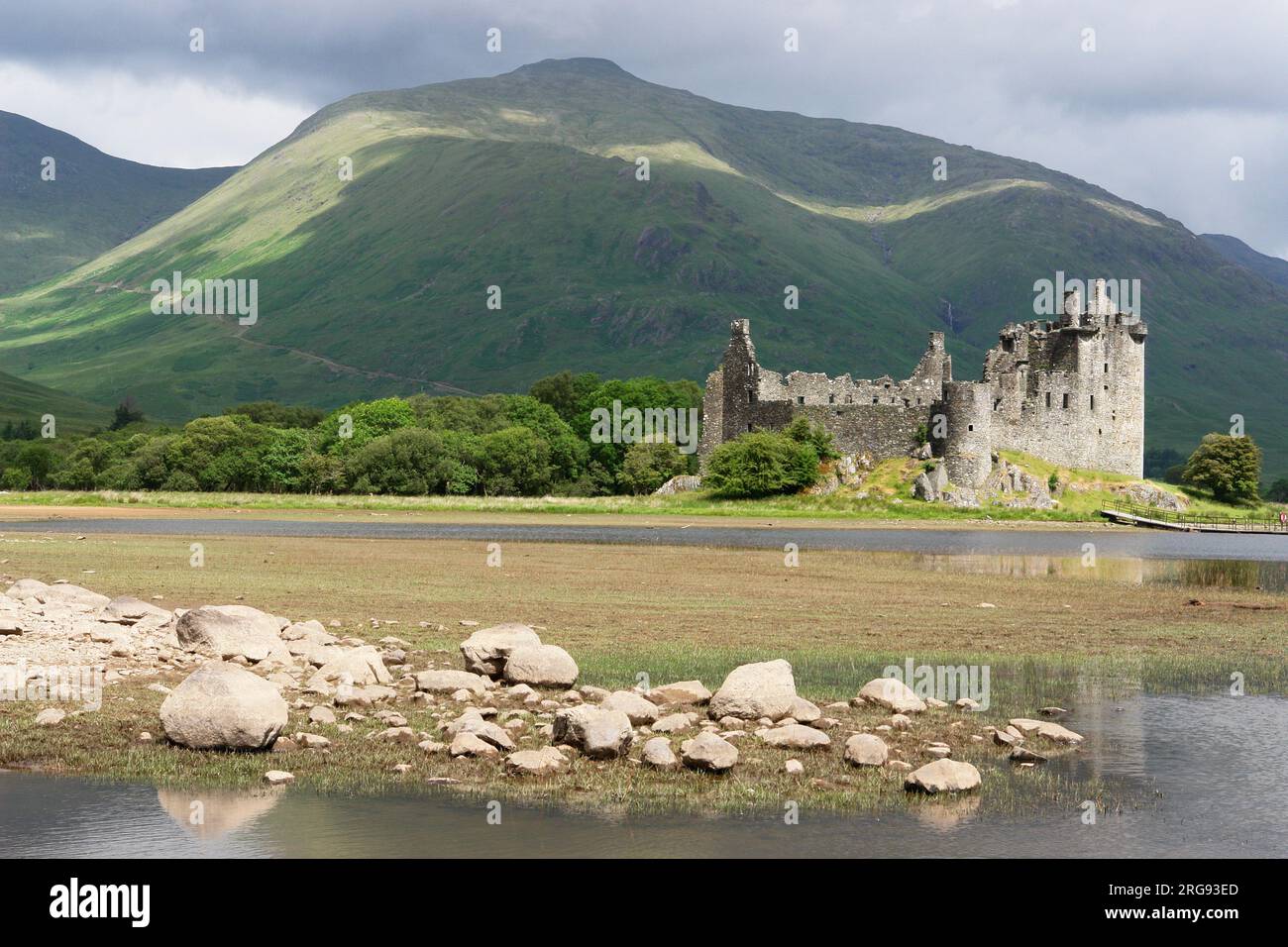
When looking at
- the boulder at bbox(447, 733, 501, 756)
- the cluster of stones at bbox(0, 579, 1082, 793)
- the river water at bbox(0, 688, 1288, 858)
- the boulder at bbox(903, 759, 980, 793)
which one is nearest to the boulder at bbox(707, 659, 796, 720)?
the cluster of stones at bbox(0, 579, 1082, 793)

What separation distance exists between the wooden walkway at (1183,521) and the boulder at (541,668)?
2565 inches

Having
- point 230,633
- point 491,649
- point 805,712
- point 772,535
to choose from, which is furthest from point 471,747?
point 772,535

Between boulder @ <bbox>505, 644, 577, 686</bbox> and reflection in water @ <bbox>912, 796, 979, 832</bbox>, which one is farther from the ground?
boulder @ <bbox>505, 644, 577, 686</bbox>

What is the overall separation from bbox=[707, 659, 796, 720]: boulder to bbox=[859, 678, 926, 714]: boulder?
150 centimetres

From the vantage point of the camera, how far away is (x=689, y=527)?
Result: 226 feet

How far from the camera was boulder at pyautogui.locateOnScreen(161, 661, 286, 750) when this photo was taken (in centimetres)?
1590

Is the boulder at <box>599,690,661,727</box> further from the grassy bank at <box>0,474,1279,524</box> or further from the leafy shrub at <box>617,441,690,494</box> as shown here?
the leafy shrub at <box>617,441,690,494</box>

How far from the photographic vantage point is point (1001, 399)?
8406cm

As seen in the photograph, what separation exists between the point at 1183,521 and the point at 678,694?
230 feet

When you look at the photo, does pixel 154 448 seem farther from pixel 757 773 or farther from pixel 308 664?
pixel 757 773

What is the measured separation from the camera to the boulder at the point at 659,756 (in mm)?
15578

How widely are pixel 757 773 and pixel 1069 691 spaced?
314 inches
